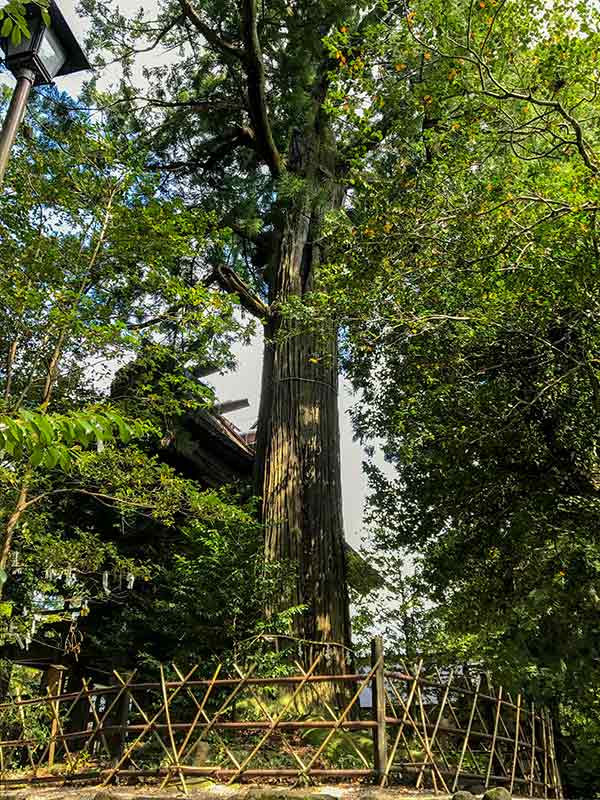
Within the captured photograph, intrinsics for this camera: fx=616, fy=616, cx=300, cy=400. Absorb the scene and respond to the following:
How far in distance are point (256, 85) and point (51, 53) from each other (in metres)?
6.34

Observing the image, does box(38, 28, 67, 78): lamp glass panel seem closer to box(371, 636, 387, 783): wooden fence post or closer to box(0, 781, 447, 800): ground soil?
box(371, 636, 387, 783): wooden fence post

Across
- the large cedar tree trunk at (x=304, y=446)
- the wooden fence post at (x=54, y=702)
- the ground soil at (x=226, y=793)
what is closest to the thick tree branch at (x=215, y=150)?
the large cedar tree trunk at (x=304, y=446)

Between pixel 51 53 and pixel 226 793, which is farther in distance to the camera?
pixel 226 793

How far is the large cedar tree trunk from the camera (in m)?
7.58

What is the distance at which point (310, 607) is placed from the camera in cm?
747

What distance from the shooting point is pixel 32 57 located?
293 centimetres

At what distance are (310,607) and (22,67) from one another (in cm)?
628

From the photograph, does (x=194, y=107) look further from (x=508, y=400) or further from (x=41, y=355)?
(x=508, y=400)

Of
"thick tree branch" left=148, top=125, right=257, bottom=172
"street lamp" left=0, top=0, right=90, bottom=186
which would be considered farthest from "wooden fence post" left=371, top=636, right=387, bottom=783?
"thick tree branch" left=148, top=125, right=257, bottom=172

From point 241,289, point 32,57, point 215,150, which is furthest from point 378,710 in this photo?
point 215,150

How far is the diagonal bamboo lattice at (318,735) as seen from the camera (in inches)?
187

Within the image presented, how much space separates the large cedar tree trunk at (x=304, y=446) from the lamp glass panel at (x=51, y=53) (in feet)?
13.4

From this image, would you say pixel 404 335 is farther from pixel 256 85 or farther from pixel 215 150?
pixel 215 150

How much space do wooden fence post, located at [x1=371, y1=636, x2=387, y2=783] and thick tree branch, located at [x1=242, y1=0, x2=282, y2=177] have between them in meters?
→ 7.51
